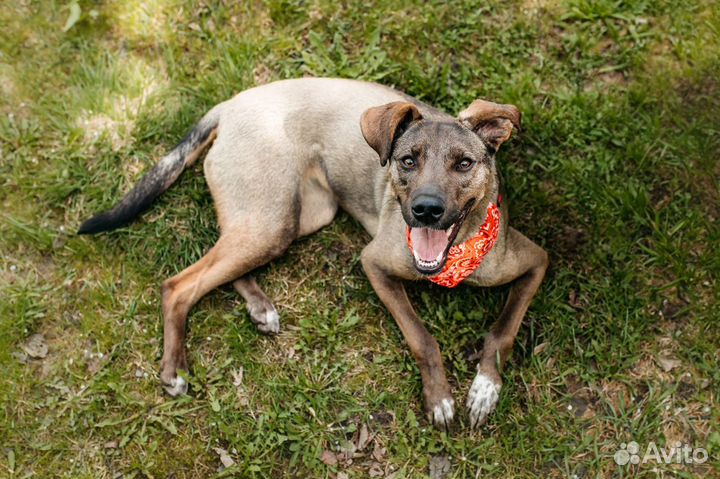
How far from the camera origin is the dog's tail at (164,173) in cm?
604

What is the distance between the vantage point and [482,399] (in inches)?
214

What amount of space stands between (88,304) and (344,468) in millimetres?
2480

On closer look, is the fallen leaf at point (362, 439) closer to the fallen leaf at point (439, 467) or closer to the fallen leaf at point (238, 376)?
the fallen leaf at point (439, 467)

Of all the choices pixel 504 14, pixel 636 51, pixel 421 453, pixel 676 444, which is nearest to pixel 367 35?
pixel 504 14

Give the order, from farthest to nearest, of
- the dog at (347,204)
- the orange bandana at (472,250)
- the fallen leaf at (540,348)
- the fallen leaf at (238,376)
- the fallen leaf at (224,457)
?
the fallen leaf at (238,376) → the fallen leaf at (540,348) → the fallen leaf at (224,457) → the orange bandana at (472,250) → the dog at (347,204)

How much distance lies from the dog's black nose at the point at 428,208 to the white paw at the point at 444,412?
147cm

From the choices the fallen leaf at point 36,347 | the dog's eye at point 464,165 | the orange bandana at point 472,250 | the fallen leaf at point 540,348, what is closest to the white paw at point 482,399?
the fallen leaf at point 540,348

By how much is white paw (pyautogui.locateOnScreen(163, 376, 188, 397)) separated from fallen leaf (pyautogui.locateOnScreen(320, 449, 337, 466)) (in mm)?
1180

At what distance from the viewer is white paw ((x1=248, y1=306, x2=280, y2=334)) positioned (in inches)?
234

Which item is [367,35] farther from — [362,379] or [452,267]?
[362,379]

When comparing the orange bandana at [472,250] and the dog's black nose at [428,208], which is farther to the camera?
the orange bandana at [472,250]

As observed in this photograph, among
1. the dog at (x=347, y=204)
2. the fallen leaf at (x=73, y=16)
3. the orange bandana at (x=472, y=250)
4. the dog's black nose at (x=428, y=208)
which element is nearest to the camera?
the dog's black nose at (x=428, y=208)

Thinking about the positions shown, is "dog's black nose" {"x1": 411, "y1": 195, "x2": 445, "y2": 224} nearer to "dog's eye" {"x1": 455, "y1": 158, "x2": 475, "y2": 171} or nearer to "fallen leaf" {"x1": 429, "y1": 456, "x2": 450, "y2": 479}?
"dog's eye" {"x1": 455, "y1": 158, "x2": 475, "y2": 171}

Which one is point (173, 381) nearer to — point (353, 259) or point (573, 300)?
point (353, 259)
